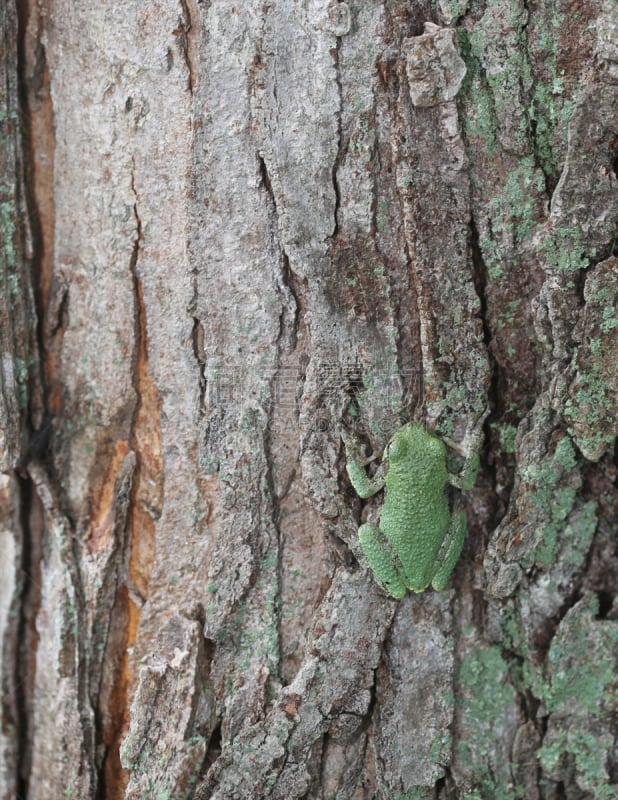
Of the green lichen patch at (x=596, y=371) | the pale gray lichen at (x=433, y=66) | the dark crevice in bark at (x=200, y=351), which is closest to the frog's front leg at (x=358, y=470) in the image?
the dark crevice in bark at (x=200, y=351)

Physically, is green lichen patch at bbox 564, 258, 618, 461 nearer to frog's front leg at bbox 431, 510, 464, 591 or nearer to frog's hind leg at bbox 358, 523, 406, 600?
frog's front leg at bbox 431, 510, 464, 591

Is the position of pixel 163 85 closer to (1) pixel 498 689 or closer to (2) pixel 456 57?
(2) pixel 456 57

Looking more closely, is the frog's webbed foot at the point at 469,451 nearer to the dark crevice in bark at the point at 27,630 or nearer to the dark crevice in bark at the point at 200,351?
the dark crevice in bark at the point at 200,351

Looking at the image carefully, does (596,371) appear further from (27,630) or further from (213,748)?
(27,630)

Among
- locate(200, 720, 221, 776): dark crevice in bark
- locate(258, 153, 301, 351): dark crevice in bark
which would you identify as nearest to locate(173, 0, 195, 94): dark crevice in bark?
locate(258, 153, 301, 351): dark crevice in bark

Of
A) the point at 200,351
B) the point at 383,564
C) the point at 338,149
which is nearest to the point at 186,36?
the point at 338,149

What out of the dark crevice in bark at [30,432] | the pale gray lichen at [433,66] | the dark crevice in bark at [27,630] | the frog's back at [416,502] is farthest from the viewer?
the dark crevice in bark at [27,630]
